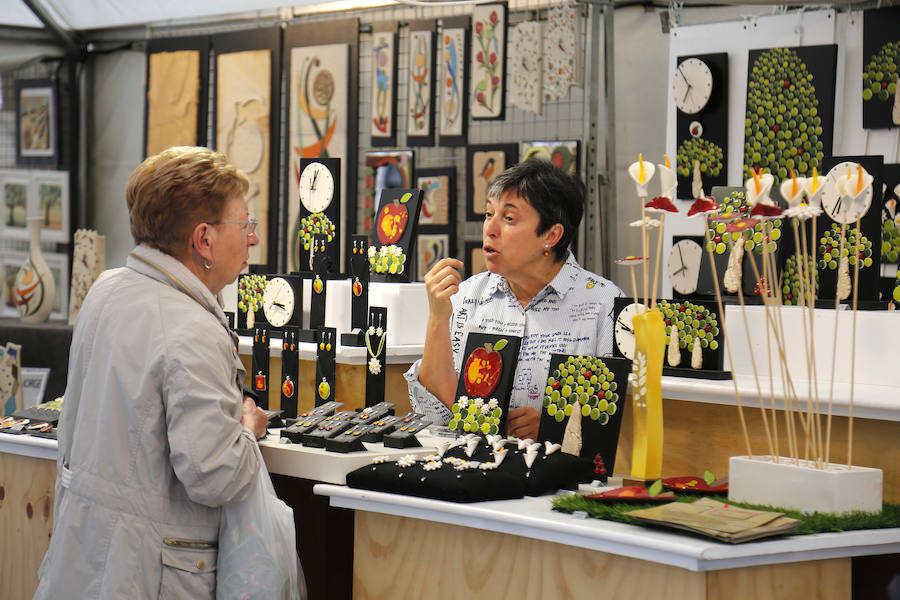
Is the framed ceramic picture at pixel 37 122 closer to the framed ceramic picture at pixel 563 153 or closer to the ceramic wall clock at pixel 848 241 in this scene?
the framed ceramic picture at pixel 563 153

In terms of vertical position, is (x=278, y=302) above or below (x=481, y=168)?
below

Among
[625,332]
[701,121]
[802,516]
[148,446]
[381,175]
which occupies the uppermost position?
[701,121]

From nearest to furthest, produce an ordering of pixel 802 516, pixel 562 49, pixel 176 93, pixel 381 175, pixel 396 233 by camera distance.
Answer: pixel 802 516 < pixel 396 233 < pixel 562 49 < pixel 381 175 < pixel 176 93

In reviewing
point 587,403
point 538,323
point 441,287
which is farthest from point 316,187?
point 587,403

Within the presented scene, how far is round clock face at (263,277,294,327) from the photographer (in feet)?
10.4

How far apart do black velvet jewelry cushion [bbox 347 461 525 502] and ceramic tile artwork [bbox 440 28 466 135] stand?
2977 millimetres

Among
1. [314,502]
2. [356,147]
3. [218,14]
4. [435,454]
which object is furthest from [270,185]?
[435,454]

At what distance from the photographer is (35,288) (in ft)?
18.3

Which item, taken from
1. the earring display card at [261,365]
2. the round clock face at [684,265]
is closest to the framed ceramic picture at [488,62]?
the round clock face at [684,265]

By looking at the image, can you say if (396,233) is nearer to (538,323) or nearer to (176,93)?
(538,323)

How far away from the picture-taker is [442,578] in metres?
2.09

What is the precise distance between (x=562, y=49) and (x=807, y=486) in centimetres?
300

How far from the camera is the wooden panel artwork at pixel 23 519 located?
2.82m

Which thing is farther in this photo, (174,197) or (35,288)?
(35,288)
